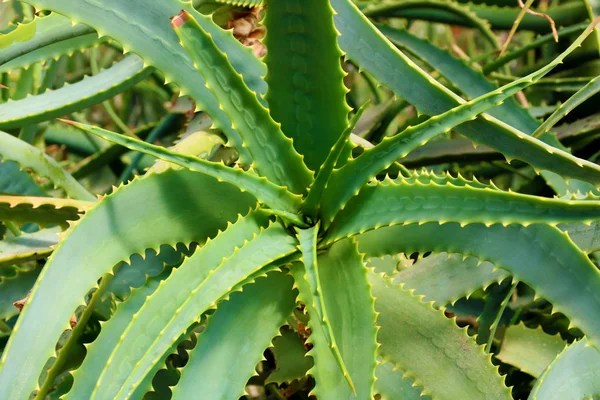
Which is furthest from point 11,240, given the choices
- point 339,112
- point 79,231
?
point 339,112

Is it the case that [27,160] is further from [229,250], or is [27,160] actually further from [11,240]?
[229,250]

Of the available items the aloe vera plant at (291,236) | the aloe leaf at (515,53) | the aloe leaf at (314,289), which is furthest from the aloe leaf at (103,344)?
the aloe leaf at (515,53)

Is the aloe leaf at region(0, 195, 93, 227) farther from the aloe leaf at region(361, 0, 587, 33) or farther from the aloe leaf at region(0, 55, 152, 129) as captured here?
the aloe leaf at region(361, 0, 587, 33)

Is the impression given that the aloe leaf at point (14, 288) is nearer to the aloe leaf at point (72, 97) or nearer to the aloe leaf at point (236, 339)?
the aloe leaf at point (72, 97)

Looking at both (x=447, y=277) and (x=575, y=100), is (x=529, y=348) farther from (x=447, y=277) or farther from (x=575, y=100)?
(x=575, y=100)

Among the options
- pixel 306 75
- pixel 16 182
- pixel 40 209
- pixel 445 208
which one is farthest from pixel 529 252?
pixel 16 182
